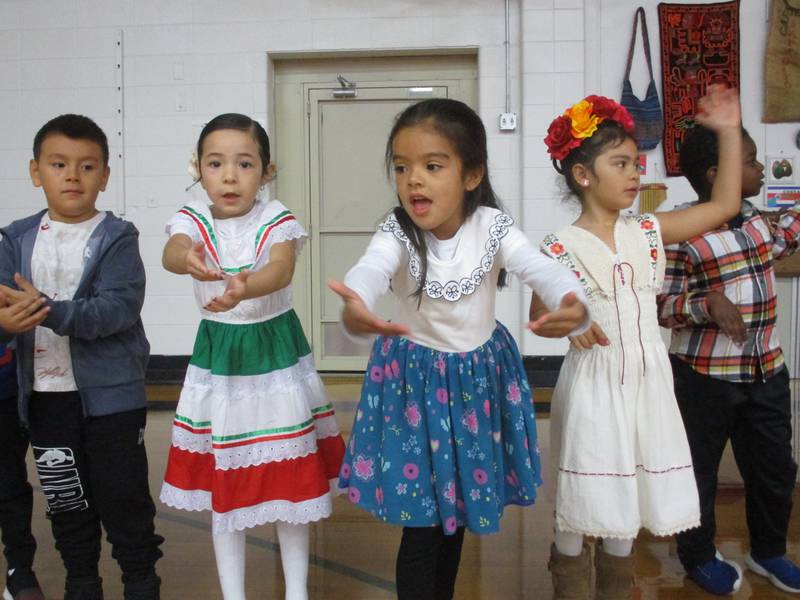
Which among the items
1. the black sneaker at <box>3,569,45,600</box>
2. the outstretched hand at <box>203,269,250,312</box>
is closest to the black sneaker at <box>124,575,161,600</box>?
the black sneaker at <box>3,569,45,600</box>

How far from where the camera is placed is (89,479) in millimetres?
1879

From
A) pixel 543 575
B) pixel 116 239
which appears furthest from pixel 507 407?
pixel 116 239

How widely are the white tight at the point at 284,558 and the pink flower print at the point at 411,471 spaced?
417mm

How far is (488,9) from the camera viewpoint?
514 cm

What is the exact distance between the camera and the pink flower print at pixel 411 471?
1553 mm

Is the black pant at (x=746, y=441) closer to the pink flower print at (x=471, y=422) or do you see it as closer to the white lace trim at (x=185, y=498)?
the pink flower print at (x=471, y=422)

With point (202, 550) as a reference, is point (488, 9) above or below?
above

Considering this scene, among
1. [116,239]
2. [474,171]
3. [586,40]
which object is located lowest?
[116,239]

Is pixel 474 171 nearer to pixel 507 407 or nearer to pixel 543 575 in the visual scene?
pixel 507 407

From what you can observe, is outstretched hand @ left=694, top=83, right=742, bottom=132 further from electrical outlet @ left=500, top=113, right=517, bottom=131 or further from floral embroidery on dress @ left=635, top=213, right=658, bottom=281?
electrical outlet @ left=500, top=113, right=517, bottom=131

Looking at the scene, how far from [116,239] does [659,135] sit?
410 centimetres

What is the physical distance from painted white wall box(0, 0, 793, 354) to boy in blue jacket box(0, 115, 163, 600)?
3.52 metres

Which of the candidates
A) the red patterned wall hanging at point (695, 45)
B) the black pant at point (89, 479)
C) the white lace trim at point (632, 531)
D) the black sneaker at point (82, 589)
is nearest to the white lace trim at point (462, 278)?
the white lace trim at point (632, 531)

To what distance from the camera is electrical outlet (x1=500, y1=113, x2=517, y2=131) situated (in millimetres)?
5098
